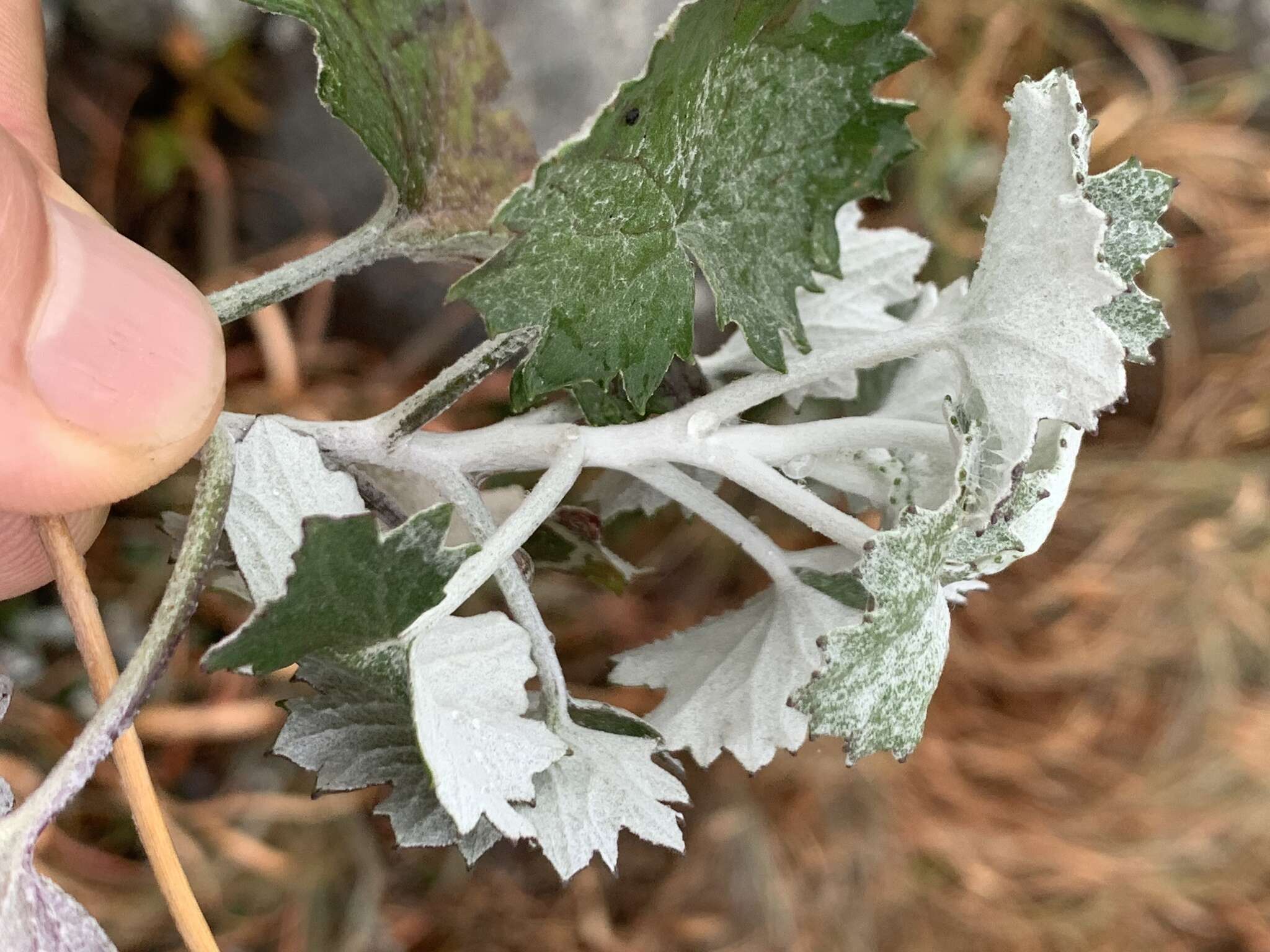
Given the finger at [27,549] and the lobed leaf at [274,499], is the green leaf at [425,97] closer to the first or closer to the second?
the lobed leaf at [274,499]

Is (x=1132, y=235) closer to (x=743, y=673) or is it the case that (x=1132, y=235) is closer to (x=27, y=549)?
(x=743, y=673)

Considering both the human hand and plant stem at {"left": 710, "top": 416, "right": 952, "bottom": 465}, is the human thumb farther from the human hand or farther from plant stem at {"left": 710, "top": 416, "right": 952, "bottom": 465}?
plant stem at {"left": 710, "top": 416, "right": 952, "bottom": 465}

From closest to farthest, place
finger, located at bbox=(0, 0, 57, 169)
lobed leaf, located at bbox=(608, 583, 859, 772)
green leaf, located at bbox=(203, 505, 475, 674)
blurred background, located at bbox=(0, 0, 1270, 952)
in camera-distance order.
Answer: green leaf, located at bbox=(203, 505, 475, 674)
lobed leaf, located at bbox=(608, 583, 859, 772)
finger, located at bbox=(0, 0, 57, 169)
blurred background, located at bbox=(0, 0, 1270, 952)

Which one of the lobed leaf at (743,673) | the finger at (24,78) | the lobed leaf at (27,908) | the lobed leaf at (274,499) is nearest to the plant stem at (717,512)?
the lobed leaf at (743,673)

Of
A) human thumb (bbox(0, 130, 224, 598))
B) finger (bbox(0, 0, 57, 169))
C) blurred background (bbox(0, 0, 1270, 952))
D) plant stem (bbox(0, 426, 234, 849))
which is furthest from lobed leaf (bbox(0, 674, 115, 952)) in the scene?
blurred background (bbox(0, 0, 1270, 952))

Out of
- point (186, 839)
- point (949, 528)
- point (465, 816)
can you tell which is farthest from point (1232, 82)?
point (186, 839)

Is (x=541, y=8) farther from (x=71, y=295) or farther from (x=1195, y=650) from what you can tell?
(x=1195, y=650)
